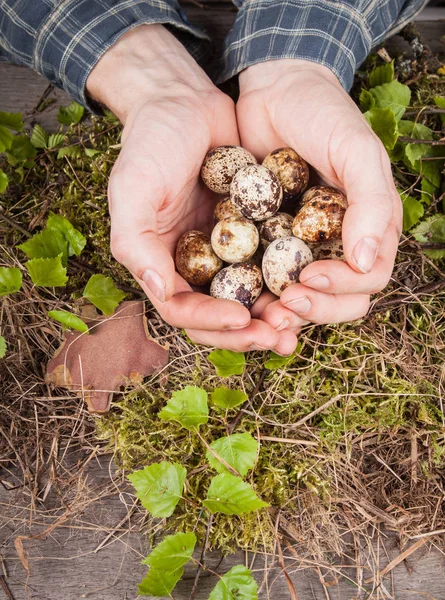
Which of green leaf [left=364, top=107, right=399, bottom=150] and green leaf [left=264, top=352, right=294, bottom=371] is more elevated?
green leaf [left=364, top=107, right=399, bottom=150]

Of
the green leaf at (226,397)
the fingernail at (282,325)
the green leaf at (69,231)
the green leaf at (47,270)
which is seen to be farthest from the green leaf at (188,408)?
the green leaf at (69,231)

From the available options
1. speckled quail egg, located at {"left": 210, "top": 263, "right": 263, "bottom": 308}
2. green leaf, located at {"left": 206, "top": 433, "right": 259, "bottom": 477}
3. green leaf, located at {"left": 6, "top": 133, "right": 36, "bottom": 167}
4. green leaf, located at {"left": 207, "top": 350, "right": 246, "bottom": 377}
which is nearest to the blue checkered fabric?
green leaf, located at {"left": 6, "top": 133, "right": 36, "bottom": 167}

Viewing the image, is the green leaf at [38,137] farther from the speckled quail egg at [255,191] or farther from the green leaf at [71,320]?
the speckled quail egg at [255,191]

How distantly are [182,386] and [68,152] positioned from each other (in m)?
0.97

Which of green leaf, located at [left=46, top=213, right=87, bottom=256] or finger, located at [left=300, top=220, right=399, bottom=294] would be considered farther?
green leaf, located at [left=46, top=213, right=87, bottom=256]

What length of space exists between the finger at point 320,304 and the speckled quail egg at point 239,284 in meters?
0.16

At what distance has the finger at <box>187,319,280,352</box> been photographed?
1.42 m

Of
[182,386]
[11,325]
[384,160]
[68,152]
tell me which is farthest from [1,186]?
[384,160]

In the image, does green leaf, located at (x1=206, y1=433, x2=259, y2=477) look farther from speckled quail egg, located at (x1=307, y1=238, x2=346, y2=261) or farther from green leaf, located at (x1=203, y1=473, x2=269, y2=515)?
speckled quail egg, located at (x1=307, y1=238, x2=346, y2=261)

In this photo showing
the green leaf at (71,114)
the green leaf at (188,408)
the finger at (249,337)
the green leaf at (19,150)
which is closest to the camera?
the finger at (249,337)

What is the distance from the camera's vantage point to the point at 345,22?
1755 mm

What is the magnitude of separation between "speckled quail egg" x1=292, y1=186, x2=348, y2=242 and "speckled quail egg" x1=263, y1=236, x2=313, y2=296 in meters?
0.04

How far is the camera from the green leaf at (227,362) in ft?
5.04

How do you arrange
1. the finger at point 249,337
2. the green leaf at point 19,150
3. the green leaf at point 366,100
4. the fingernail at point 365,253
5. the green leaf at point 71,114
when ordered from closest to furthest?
the fingernail at point 365,253
the finger at point 249,337
the green leaf at point 366,100
the green leaf at point 19,150
the green leaf at point 71,114
